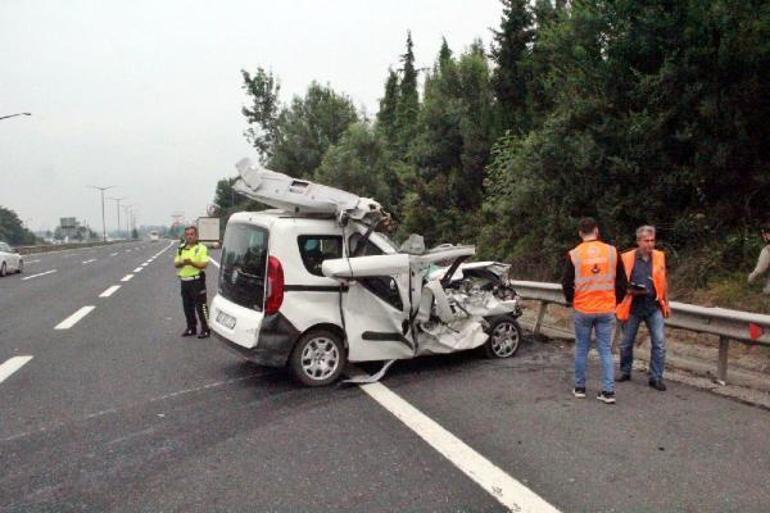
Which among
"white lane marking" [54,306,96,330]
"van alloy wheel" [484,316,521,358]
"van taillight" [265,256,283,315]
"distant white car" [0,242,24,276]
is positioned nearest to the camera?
"van taillight" [265,256,283,315]

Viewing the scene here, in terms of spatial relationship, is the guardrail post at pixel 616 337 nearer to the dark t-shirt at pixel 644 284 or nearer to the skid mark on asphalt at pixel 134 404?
the dark t-shirt at pixel 644 284

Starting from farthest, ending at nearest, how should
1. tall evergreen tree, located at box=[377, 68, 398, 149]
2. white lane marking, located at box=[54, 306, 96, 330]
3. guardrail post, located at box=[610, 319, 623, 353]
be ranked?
tall evergreen tree, located at box=[377, 68, 398, 149] → white lane marking, located at box=[54, 306, 96, 330] → guardrail post, located at box=[610, 319, 623, 353]

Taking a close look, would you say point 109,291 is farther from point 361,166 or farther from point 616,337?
point 361,166

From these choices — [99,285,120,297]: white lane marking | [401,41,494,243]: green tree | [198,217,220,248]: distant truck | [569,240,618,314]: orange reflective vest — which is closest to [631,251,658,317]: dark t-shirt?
[569,240,618,314]: orange reflective vest

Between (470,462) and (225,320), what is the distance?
A: 3426 millimetres

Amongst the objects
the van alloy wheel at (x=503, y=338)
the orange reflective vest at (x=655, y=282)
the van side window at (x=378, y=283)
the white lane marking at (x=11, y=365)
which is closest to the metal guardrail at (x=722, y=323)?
the orange reflective vest at (x=655, y=282)

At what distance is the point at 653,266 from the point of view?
239 inches

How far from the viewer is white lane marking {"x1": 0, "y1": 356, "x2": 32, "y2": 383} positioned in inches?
268

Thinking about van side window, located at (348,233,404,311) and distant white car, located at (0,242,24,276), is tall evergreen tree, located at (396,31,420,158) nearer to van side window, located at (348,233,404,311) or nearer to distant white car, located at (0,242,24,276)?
distant white car, located at (0,242,24,276)

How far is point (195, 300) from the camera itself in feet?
30.0

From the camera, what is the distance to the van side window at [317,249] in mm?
6086

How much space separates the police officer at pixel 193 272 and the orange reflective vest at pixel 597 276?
561cm

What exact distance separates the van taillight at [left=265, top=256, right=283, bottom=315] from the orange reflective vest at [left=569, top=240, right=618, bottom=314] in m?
2.89

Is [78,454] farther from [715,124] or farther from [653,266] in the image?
[715,124]
